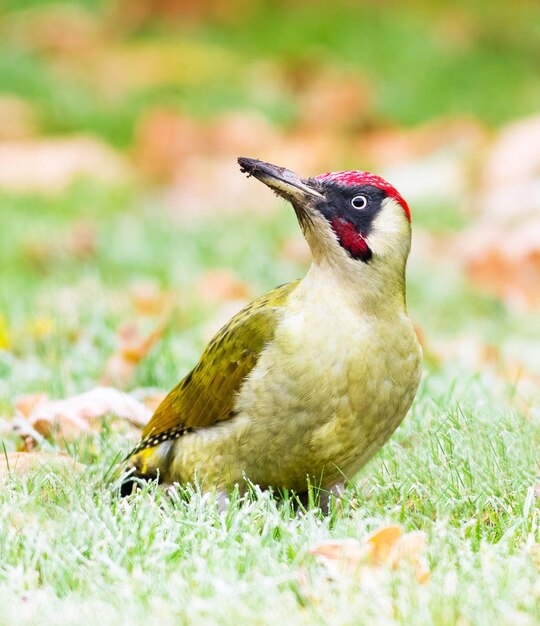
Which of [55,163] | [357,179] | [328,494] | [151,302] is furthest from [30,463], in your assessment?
[55,163]

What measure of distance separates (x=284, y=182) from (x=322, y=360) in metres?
0.44

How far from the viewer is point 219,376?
3.25 meters

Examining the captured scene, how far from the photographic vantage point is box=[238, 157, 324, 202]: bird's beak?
3092mm

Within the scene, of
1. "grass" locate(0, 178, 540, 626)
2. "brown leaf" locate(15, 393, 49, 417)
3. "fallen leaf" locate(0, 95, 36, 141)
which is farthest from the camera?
"fallen leaf" locate(0, 95, 36, 141)

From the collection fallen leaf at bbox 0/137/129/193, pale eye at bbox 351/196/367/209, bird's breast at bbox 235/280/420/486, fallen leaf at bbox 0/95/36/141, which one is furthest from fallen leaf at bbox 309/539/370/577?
fallen leaf at bbox 0/95/36/141

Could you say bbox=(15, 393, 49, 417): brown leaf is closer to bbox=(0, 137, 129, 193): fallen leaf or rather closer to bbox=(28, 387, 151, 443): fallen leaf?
bbox=(28, 387, 151, 443): fallen leaf

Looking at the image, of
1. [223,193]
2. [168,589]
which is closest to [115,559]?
[168,589]

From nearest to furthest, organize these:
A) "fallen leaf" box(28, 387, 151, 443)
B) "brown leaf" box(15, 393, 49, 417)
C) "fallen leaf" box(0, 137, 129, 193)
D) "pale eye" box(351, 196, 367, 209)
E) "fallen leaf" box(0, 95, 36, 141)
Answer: "pale eye" box(351, 196, 367, 209)
"fallen leaf" box(28, 387, 151, 443)
"brown leaf" box(15, 393, 49, 417)
"fallen leaf" box(0, 137, 129, 193)
"fallen leaf" box(0, 95, 36, 141)

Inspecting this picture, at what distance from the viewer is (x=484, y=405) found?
369 cm

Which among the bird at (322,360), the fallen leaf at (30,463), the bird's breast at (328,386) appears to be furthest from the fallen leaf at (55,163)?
the bird's breast at (328,386)

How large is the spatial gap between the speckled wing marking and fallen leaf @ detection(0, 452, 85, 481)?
166mm

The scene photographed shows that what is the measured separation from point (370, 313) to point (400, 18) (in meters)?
11.0

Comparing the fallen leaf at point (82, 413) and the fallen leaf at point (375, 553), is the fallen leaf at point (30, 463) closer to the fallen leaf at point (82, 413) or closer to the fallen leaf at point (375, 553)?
the fallen leaf at point (82, 413)

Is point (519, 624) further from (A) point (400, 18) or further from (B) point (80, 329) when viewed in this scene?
(A) point (400, 18)
